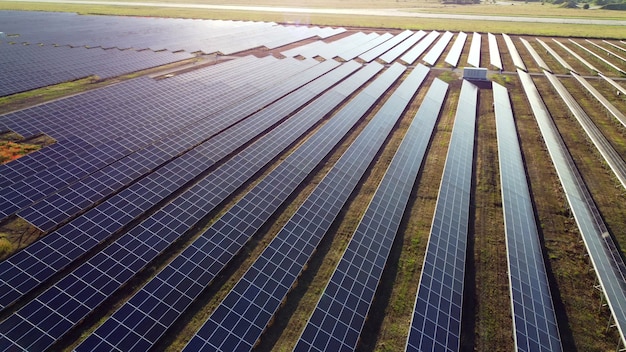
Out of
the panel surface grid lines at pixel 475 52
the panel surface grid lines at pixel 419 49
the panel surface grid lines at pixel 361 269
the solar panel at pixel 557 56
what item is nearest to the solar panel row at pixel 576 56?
the solar panel at pixel 557 56

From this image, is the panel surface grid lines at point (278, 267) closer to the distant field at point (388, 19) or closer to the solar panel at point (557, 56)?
the solar panel at point (557, 56)

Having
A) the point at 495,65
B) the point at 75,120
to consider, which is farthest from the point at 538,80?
the point at 75,120

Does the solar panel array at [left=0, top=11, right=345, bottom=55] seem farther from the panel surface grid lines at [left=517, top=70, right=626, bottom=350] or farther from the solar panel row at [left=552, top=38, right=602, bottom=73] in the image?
the panel surface grid lines at [left=517, top=70, right=626, bottom=350]

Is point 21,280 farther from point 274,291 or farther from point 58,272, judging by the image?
point 274,291

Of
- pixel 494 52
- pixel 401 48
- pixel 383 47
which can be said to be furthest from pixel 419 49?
pixel 494 52

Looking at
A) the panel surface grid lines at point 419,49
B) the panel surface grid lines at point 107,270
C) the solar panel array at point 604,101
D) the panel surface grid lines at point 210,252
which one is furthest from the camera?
the panel surface grid lines at point 419,49
